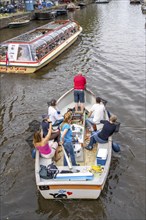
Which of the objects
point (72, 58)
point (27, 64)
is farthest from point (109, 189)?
point (72, 58)

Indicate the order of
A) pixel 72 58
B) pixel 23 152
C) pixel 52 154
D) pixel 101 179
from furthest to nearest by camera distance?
1. pixel 72 58
2. pixel 23 152
3. pixel 52 154
4. pixel 101 179

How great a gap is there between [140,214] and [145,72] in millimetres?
15144

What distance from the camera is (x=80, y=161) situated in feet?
33.1

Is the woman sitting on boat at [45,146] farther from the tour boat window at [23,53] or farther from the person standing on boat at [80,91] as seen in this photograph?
the tour boat window at [23,53]

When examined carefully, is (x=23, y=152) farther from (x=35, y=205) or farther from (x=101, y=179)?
(x=101, y=179)

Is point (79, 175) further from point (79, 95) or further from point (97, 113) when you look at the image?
point (79, 95)

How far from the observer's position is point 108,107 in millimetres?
16266

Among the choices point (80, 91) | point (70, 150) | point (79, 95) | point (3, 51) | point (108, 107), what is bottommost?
point (108, 107)

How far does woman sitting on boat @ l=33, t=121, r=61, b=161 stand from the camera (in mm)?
9133

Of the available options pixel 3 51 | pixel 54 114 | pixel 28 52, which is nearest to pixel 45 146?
pixel 54 114

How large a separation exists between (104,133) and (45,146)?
7.01ft

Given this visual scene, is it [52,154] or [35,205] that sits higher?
[52,154]

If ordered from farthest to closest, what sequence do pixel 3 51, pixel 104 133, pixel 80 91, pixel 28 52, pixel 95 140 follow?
pixel 3 51 < pixel 28 52 < pixel 80 91 < pixel 95 140 < pixel 104 133

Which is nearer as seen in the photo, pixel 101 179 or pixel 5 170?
pixel 101 179
